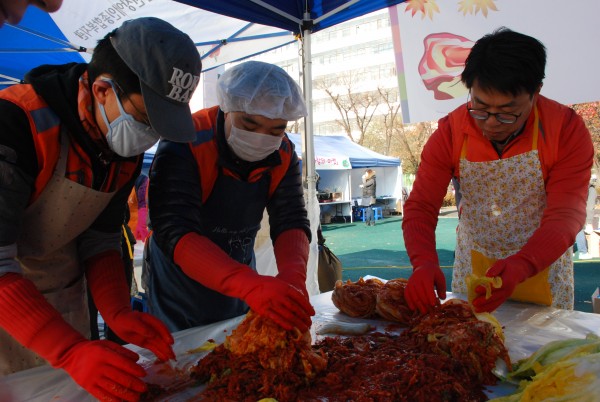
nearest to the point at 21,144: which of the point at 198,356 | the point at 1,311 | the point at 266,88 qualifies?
the point at 1,311

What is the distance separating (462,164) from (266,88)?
3.97 ft

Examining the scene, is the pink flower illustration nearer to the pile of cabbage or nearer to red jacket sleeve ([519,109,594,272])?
red jacket sleeve ([519,109,594,272])

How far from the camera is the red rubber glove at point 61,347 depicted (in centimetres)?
135

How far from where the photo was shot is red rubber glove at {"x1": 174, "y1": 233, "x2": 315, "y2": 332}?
166 cm

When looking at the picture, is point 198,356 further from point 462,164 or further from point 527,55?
point 527,55

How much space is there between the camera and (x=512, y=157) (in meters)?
2.34

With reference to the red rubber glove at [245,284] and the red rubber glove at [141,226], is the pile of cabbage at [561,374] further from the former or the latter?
the red rubber glove at [141,226]

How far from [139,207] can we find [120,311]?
3.58 meters

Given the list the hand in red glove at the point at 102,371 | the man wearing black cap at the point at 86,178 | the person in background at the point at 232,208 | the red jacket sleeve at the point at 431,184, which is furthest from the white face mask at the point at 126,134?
the red jacket sleeve at the point at 431,184

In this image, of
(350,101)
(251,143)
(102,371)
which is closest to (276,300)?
(102,371)

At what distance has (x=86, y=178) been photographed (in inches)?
67.5

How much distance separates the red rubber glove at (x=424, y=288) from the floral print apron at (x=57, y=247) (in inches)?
56.2

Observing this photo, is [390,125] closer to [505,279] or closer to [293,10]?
[293,10]

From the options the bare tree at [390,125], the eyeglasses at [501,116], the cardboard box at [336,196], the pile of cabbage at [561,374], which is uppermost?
the bare tree at [390,125]
